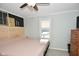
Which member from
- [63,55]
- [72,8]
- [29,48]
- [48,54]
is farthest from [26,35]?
[72,8]

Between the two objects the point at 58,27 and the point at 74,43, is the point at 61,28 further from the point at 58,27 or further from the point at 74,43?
the point at 74,43

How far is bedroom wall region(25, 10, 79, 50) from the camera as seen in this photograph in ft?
4.28

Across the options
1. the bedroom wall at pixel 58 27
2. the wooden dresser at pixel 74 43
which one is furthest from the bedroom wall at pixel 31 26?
the wooden dresser at pixel 74 43

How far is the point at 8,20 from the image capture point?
4.35ft

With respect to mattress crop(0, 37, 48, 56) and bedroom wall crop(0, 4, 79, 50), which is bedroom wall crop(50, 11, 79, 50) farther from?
mattress crop(0, 37, 48, 56)

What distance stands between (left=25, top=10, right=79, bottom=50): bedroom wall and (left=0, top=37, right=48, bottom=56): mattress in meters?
0.10

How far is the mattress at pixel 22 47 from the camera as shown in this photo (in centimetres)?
126

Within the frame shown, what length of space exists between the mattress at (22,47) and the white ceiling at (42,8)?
374 mm

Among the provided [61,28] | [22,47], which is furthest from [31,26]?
[61,28]

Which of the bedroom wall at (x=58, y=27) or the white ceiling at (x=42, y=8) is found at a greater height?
the white ceiling at (x=42, y=8)

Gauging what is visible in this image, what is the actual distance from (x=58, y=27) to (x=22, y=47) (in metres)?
0.57

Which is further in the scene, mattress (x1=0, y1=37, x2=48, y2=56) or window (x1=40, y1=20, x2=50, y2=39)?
window (x1=40, y1=20, x2=50, y2=39)

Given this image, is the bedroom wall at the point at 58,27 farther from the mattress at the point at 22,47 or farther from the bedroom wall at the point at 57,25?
the mattress at the point at 22,47

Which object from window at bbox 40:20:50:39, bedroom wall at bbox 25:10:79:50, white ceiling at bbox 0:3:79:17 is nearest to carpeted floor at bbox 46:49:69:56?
bedroom wall at bbox 25:10:79:50
